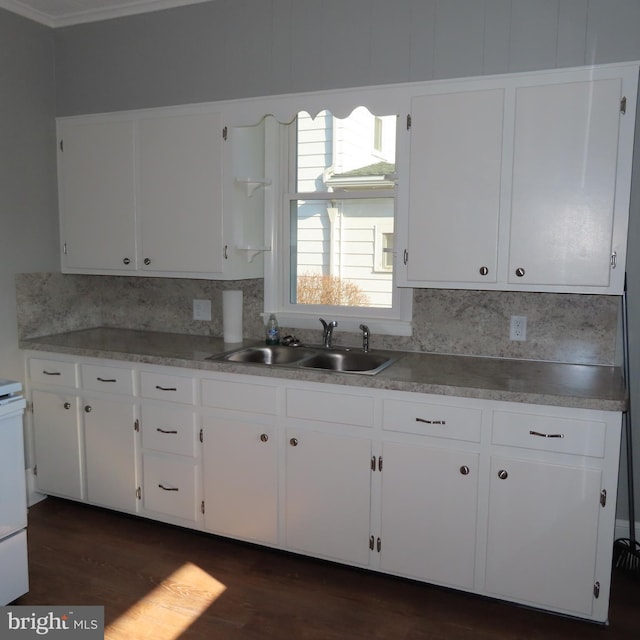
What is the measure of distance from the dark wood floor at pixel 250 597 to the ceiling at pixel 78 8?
2695 millimetres

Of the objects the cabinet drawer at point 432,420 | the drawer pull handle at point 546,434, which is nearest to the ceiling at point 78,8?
the cabinet drawer at point 432,420

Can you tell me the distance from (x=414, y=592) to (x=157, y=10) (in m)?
3.06

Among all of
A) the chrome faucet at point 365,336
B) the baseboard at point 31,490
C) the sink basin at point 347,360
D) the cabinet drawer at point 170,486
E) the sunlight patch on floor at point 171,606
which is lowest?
the sunlight patch on floor at point 171,606

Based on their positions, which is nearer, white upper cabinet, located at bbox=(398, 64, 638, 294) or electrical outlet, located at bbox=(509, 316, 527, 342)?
white upper cabinet, located at bbox=(398, 64, 638, 294)

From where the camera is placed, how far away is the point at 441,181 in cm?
267

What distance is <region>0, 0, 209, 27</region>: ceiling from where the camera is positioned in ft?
10.3

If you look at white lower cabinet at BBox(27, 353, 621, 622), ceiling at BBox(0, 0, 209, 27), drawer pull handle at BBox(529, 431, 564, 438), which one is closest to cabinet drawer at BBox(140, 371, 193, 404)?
white lower cabinet at BBox(27, 353, 621, 622)

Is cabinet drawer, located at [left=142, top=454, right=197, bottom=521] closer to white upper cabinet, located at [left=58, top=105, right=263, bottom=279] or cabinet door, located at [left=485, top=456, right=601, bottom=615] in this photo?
white upper cabinet, located at [left=58, top=105, right=263, bottom=279]

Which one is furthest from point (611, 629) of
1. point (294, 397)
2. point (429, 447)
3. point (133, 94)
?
point (133, 94)

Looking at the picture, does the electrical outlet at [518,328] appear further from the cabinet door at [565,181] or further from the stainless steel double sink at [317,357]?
the stainless steel double sink at [317,357]

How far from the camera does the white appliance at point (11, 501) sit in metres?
2.43

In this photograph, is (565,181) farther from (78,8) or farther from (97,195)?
(78,8)

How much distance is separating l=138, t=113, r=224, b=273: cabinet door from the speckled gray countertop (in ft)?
1.50

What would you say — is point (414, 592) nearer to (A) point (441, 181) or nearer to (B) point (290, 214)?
(A) point (441, 181)
